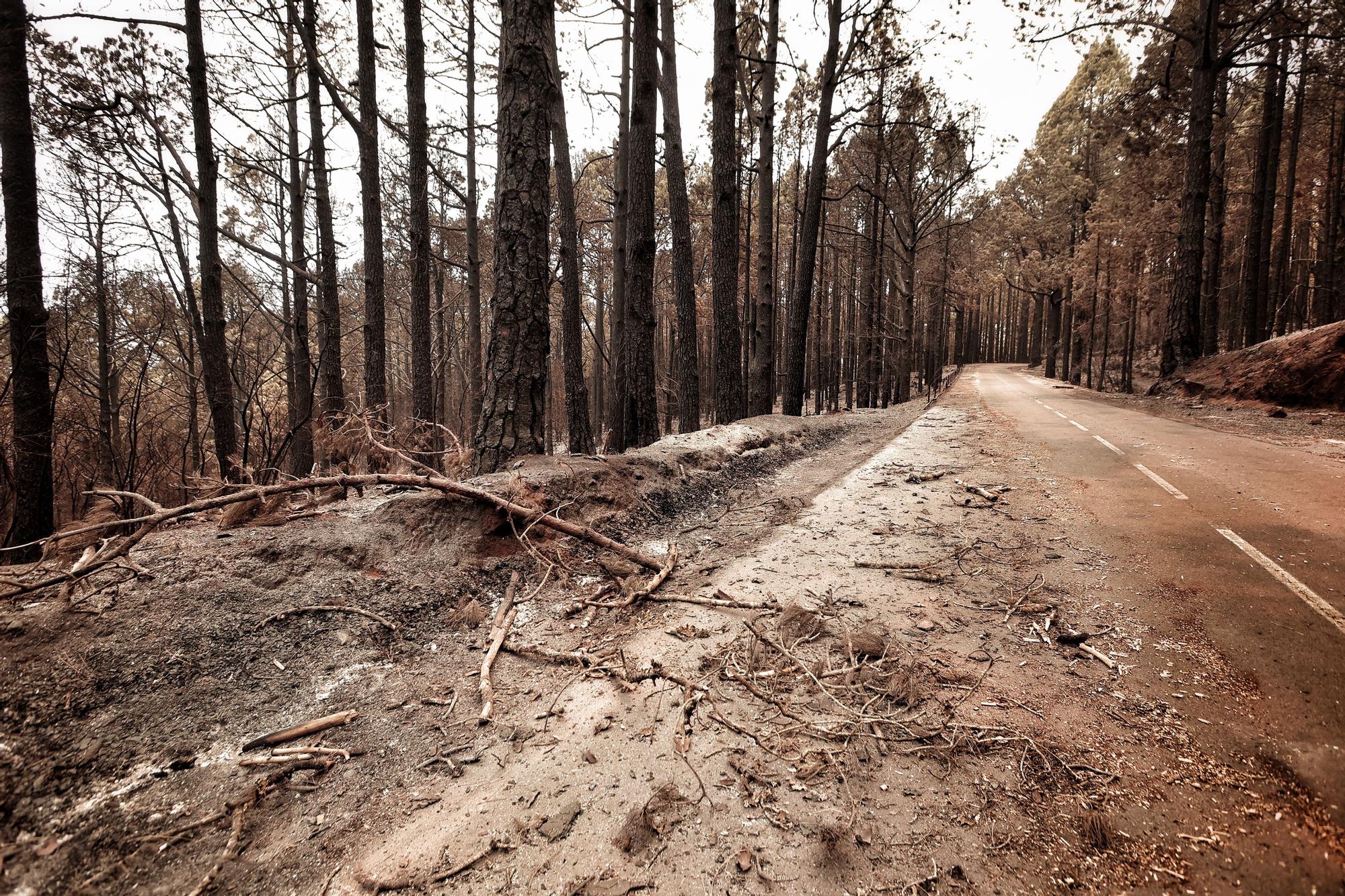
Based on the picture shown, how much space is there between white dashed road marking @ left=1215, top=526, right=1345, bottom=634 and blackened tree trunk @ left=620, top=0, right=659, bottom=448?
6.11 metres

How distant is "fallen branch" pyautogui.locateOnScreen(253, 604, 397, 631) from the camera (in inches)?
98.7

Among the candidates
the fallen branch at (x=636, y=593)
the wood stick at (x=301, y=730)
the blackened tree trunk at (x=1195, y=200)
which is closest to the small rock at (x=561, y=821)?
the wood stick at (x=301, y=730)

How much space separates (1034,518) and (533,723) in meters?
4.44

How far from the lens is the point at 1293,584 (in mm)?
3014

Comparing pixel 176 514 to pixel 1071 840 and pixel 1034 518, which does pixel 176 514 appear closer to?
pixel 1071 840

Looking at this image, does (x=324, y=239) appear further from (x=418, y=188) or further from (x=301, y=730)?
(x=301, y=730)

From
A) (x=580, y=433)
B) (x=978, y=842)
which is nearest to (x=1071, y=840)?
(x=978, y=842)

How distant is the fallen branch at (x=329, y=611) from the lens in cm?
251

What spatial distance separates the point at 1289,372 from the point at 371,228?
57.2ft

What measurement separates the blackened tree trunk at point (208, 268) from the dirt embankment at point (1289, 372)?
61.3 feet

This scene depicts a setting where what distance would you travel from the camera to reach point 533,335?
4.46 metres

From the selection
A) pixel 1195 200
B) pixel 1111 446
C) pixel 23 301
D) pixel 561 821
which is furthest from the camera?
pixel 1195 200

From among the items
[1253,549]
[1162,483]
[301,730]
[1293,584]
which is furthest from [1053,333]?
[301,730]

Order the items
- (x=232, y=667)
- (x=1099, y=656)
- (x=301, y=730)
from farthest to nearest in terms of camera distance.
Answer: (x=1099, y=656) < (x=232, y=667) < (x=301, y=730)
